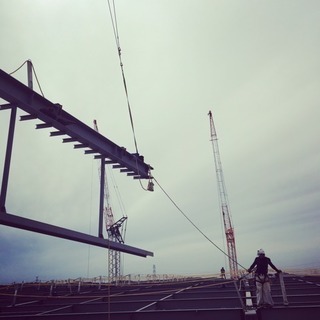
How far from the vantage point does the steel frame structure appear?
8.12 metres

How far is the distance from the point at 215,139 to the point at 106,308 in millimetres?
61746

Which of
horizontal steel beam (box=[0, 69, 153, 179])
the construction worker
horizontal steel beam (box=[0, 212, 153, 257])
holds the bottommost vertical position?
the construction worker

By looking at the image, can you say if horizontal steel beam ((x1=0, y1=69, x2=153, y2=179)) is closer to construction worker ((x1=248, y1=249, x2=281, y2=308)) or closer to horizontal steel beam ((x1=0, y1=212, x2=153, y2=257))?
horizontal steel beam ((x1=0, y1=212, x2=153, y2=257))

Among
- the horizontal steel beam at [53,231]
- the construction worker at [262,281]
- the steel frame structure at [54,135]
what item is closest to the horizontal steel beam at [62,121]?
the steel frame structure at [54,135]

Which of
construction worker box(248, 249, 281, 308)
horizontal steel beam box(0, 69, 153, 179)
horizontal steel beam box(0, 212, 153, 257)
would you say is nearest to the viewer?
construction worker box(248, 249, 281, 308)

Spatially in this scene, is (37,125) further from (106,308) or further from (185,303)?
(185,303)

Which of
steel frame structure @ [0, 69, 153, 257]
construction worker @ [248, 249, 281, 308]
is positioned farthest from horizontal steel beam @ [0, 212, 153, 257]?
construction worker @ [248, 249, 281, 308]

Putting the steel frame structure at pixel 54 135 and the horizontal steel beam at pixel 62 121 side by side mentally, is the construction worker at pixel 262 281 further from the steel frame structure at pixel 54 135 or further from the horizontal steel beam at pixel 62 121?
the horizontal steel beam at pixel 62 121

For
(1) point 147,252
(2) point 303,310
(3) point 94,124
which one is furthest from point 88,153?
(3) point 94,124

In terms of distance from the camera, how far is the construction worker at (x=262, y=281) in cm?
753

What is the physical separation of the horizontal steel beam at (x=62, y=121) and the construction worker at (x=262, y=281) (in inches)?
249

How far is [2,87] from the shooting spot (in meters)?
8.17

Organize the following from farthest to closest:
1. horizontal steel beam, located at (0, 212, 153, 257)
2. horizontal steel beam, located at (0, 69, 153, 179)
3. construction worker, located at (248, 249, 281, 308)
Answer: horizontal steel beam, located at (0, 69, 153, 179)
horizontal steel beam, located at (0, 212, 153, 257)
construction worker, located at (248, 249, 281, 308)

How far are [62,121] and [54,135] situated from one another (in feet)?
2.70
